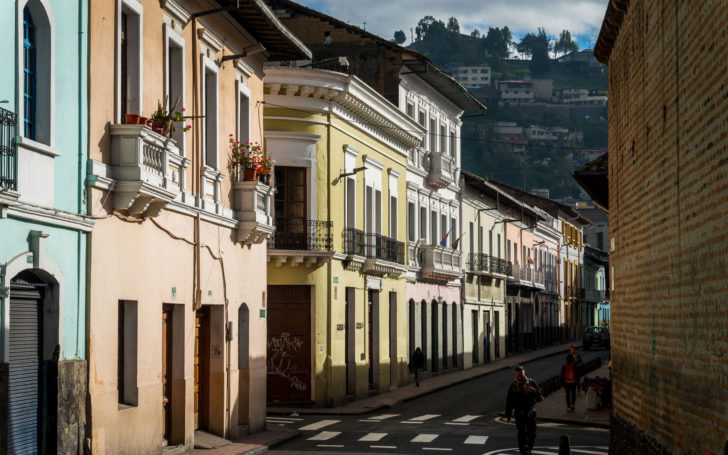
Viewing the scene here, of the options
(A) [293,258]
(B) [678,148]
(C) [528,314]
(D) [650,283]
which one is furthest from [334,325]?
(C) [528,314]

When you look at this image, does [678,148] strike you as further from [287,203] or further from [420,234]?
[420,234]

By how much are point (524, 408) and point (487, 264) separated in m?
34.3

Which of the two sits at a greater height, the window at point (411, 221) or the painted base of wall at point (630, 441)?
the window at point (411, 221)

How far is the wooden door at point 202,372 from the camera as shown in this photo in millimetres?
21062

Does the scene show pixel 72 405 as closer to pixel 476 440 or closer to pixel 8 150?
pixel 8 150

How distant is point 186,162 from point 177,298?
89.3 inches

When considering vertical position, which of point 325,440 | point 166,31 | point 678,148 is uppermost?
point 166,31

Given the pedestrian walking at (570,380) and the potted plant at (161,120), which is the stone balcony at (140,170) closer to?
the potted plant at (161,120)

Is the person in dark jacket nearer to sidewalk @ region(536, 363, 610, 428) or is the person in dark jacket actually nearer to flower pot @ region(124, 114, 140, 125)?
sidewalk @ region(536, 363, 610, 428)

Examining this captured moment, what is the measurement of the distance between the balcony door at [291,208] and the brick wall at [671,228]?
13.7 meters

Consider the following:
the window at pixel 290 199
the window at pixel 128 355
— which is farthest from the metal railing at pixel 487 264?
the window at pixel 128 355

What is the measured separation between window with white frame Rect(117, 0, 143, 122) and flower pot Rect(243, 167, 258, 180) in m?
5.52

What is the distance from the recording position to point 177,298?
18906 millimetres

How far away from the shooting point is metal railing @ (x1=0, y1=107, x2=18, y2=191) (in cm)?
1221
